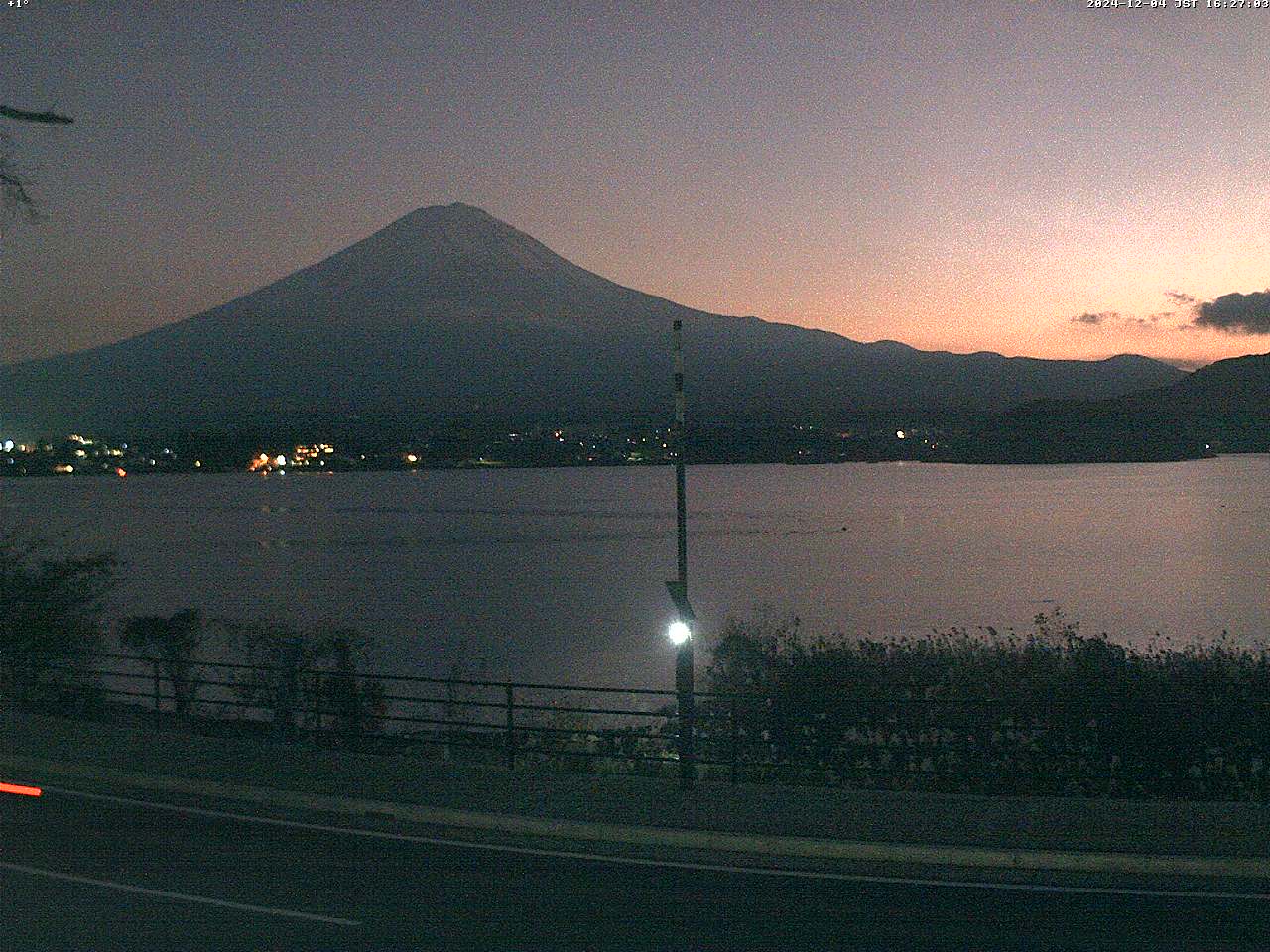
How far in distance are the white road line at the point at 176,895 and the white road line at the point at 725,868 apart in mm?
2225

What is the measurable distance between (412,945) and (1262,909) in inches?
227

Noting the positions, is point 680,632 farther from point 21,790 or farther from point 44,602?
point 44,602

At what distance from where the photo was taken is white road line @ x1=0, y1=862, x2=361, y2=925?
29.2ft

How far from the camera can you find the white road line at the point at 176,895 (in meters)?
8.89

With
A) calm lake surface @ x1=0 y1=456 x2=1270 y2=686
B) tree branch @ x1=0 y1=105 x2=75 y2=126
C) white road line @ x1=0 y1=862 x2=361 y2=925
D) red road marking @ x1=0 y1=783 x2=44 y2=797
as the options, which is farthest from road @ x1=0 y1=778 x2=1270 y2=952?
calm lake surface @ x1=0 y1=456 x2=1270 y2=686

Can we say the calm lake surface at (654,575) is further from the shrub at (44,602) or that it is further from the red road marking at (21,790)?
the red road marking at (21,790)

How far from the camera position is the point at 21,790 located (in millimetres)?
13039

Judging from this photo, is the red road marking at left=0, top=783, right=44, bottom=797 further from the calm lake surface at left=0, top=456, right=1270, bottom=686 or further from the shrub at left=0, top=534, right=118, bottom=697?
the calm lake surface at left=0, top=456, right=1270, bottom=686

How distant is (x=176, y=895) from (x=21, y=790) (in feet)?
14.9

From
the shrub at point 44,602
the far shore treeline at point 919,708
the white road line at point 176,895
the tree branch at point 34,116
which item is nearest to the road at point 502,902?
the white road line at point 176,895

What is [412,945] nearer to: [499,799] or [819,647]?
[499,799]

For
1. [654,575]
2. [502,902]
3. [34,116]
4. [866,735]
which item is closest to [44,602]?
[34,116]

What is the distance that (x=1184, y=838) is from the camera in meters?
10.6

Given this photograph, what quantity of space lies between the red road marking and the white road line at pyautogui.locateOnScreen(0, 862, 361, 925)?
270cm
